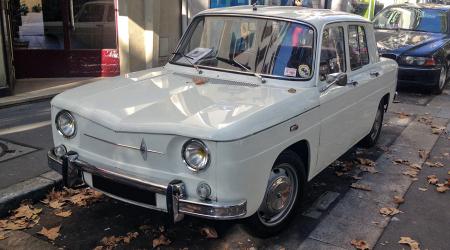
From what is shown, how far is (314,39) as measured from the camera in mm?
4285

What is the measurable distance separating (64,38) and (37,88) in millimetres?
1400

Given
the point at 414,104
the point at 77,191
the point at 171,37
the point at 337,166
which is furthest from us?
the point at 171,37

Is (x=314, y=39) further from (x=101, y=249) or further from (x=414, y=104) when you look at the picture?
(x=414, y=104)

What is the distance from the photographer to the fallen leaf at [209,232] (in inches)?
156

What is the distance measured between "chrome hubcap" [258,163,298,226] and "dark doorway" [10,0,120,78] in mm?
6449

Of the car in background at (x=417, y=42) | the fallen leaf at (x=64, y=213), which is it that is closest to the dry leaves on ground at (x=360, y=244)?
the fallen leaf at (x=64, y=213)

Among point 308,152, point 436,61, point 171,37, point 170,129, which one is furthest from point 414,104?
point 170,129

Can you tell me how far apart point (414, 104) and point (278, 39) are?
5.82m

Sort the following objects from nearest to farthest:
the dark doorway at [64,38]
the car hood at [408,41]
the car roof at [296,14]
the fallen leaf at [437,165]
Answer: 1. the car roof at [296,14]
2. the fallen leaf at [437,165]
3. the dark doorway at [64,38]
4. the car hood at [408,41]

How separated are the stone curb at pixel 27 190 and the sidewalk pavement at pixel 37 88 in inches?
118

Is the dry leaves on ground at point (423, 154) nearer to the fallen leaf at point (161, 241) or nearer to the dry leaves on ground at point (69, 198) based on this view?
the fallen leaf at point (161, 241)

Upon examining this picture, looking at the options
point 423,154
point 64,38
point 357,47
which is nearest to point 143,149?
point 357,47

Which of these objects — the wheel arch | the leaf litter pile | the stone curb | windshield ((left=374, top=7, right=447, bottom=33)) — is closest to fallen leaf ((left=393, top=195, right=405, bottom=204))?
the wheel arch

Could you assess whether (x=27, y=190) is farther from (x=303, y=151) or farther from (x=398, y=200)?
(x=398, y=200)
